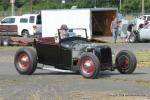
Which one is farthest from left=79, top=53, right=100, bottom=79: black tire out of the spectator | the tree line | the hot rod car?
the tree line

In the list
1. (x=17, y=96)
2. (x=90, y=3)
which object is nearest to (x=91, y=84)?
(x=17, y=96)

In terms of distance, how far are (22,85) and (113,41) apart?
24.3 m

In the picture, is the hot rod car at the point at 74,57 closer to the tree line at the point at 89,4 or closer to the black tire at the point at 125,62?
Answer: the black tire at the point at 125,62

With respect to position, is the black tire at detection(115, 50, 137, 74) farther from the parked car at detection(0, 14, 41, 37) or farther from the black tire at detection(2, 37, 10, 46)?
the parked car at detection(0, 14, 41, 37)

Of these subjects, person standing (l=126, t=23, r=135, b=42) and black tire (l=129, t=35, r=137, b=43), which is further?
person standing (l=126, t=23, r=135, b=42)

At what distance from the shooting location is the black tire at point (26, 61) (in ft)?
56.5

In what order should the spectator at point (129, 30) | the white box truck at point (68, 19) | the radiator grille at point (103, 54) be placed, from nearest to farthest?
1. the radiator grille at point (103, 54)
2. the white box truck at point (68, 19)
3. the spectator at point (129, 30)

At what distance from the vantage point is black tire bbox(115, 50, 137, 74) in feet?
56.0

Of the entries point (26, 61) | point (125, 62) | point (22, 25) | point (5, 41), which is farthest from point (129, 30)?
point (26, 61)

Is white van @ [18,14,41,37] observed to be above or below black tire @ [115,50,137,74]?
above

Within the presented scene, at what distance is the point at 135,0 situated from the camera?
103625mm

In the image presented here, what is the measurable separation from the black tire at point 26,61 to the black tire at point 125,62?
2454mm

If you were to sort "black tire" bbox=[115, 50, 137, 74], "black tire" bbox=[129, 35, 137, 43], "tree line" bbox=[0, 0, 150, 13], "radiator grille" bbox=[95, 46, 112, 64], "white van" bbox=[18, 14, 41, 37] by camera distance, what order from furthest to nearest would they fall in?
1. "tree line" bbox=[0, 0, 150, 13]
2. "white van" bbox=[18, 14, 41, 37]
3. "black tire" bbox=[129, 35, 137, 43]
4. "black tire" bbox=[115, 50, 137, 74]
5. "radiator grille" bbox=[95, 46, 112, 64]

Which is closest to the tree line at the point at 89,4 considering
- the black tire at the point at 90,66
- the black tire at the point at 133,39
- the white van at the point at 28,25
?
the white van at the point at 28,25
